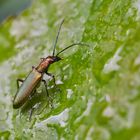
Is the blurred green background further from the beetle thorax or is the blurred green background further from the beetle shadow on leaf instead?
the beetle thorax

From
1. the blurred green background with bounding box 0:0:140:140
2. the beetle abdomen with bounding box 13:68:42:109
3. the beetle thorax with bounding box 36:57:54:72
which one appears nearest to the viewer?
the blurred green background with bounding box 0:0:140:140

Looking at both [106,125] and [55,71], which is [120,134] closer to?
[106,125]

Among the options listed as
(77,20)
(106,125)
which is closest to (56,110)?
(106,125)

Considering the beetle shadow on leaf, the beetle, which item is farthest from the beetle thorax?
the beetle shadow on leaf

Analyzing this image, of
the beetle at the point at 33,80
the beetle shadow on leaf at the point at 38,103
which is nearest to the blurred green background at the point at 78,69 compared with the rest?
the beetle shadow on leaf at the point at 38,103

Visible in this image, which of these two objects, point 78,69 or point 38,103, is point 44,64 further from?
point 78,69
